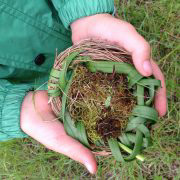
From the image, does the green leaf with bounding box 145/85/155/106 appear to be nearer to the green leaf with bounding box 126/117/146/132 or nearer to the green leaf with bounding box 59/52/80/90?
the green leaf with bounding box 126/117/146/132

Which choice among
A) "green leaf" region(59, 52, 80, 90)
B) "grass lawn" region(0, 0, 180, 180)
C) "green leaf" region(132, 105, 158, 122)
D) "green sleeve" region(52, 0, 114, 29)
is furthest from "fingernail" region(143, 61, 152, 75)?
"grass lawn" region(0, 0, 180, 180)

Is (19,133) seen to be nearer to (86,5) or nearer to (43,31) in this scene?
(43,31)

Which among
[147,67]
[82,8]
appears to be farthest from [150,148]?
[82,8]

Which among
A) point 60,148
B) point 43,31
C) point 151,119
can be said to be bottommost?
point 60,148

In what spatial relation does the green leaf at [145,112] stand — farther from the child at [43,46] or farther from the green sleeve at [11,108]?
the green sleeve at [11,108]

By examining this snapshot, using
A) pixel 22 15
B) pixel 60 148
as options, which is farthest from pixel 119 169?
pixel 22 15
